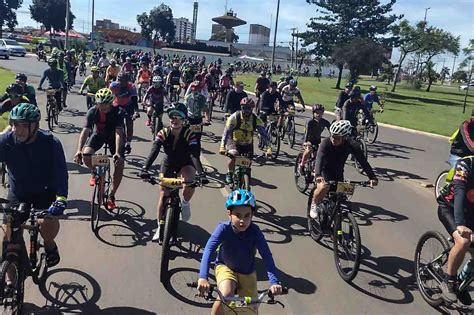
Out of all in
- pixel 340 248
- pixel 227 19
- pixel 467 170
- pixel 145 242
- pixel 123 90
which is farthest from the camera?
pixel 227 19

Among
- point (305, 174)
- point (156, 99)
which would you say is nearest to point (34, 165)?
point (305, 174)

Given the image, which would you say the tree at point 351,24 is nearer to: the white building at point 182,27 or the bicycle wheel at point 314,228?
the bicycle wheel at point 314,228

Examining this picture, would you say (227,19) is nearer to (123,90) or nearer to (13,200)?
(123,90)

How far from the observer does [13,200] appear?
493 centimetres

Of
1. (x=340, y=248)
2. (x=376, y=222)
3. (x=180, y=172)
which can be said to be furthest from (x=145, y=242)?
(x=376, y=222)

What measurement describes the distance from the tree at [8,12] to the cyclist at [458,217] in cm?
9376

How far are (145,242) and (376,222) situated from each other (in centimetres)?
428

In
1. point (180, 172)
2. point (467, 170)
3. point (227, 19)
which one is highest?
point (227, 19)

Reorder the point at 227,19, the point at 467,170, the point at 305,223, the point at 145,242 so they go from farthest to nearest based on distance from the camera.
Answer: the point at 227,19 < the point at 305,223 < the point at 145,242 < the point at 467,170

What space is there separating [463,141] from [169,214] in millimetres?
6141

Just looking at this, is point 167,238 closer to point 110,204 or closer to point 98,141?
point 110,204

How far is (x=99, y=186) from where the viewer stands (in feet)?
24.0

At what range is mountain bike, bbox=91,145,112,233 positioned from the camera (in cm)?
702

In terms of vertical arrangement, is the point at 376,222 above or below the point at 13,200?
below
